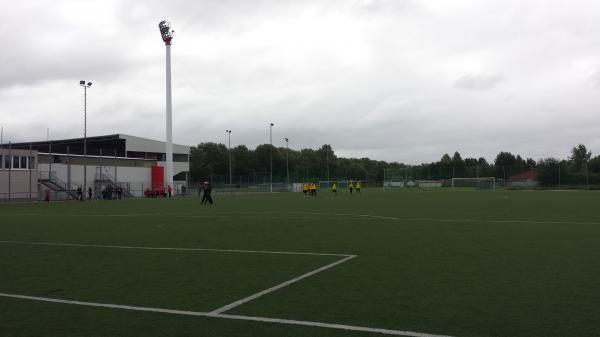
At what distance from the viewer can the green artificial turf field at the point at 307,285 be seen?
5.55 metres

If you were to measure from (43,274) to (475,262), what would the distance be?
304 inches

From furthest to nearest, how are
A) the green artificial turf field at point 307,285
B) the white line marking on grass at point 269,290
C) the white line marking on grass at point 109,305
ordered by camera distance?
the white line marking on grass at point 269,290
the white line marking on grass at point 109,305
the green artificial turf field at point 307,285

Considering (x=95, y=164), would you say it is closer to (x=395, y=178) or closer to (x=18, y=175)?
(x=18, y=175)

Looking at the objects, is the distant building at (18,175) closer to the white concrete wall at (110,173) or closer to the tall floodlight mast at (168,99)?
the white concrete wall at (110,173)

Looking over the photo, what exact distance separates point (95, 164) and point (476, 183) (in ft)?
182

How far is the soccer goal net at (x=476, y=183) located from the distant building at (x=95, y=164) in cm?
4365

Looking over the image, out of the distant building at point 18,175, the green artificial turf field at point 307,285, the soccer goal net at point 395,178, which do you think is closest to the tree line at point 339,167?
the soccer goal net at point 395,178

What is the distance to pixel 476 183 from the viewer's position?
78438 mm

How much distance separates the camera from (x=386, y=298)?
263 inches

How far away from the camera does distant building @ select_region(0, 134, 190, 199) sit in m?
50.4

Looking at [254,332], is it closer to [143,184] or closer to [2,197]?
[2,197]

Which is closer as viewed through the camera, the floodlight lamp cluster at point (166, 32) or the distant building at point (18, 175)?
the distant building at point (18, 175)

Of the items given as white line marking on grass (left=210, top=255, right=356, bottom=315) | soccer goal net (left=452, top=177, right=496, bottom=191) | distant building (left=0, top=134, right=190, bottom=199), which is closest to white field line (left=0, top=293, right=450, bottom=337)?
white line marking on grass (left=210, top=255, right=356, bottom=315)

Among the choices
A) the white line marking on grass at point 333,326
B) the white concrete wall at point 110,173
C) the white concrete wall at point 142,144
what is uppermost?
the white concrete wall at point 142,144
